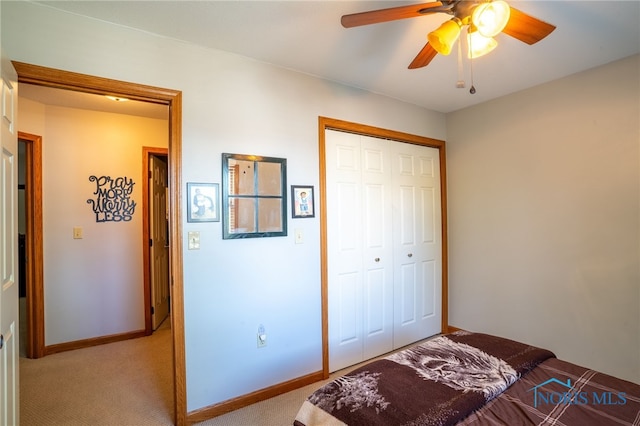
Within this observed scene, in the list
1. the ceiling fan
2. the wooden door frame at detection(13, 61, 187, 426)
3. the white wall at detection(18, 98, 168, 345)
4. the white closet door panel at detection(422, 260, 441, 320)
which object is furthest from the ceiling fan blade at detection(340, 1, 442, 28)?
the white wall at detection(18, 98, 168, 345)

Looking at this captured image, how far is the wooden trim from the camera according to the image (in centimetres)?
276

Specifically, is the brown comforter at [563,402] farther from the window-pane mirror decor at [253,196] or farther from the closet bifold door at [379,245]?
the window-pane mirror decor at [253,196]

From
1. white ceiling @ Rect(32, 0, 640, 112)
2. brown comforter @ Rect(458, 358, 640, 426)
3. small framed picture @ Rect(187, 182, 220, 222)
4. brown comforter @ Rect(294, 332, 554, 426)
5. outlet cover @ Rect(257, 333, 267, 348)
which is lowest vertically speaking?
outlet cover @ Rect(257, 333, 267, 348)

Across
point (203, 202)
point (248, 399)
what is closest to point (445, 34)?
point (203, 202)

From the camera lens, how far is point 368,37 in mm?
1882

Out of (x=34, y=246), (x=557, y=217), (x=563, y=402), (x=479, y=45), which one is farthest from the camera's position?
(x=34, y=246)

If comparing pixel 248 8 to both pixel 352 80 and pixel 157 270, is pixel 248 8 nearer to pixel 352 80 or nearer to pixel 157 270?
pixel 352 80

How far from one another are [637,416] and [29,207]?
14.4 feet

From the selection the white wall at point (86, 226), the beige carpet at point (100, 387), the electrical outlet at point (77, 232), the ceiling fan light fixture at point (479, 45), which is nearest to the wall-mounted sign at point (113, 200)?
the white wall at point (86, 226)

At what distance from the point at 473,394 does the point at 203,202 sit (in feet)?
5.91

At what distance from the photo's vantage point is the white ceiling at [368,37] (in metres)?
1.62

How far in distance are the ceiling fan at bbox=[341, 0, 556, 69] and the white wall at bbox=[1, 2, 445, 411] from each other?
106 cm

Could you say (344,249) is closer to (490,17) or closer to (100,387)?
(490,17)

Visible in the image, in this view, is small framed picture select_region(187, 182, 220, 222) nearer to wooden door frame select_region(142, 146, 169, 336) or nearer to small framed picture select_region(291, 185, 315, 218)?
small framed picture select_region(291, 185, 315, 218)
